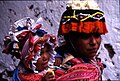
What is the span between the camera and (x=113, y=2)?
16.9ft

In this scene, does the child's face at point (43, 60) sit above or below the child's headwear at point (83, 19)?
below

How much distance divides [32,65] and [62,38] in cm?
40

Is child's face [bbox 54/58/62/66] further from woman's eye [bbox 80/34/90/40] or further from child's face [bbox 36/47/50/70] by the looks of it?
woman's eye [bbox 80/34/90/40]

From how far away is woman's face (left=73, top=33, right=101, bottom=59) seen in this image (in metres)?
3.67

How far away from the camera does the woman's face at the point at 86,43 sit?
3.67m

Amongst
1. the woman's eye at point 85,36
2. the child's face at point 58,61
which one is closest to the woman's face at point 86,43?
the woman's eye at point 85,36

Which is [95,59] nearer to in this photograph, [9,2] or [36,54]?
[36,54]

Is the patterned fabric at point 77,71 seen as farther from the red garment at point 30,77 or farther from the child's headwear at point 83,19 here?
the child's headwear at point 83,19

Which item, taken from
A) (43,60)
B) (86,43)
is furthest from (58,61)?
(86,43)

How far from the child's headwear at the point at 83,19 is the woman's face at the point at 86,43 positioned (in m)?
0.06

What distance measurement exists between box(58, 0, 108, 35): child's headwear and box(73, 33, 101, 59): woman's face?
0.06 m

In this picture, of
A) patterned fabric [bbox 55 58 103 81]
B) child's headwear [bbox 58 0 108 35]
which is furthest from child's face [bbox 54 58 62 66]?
child's headwear [bbox 58 0 108 35]

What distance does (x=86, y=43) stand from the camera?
3.67 meters

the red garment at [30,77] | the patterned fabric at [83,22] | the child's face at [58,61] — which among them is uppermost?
the patterned fabric at [83,22]
